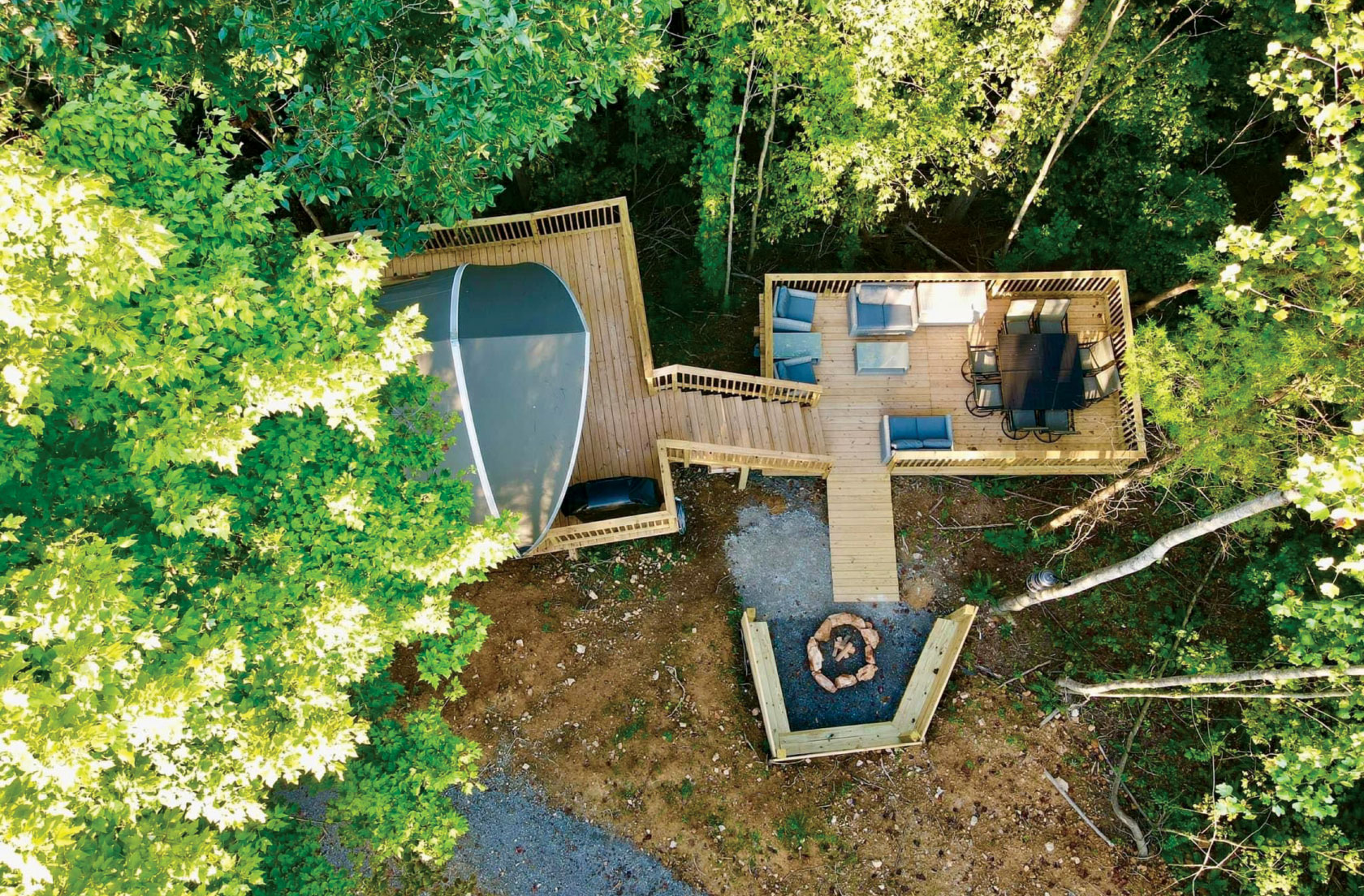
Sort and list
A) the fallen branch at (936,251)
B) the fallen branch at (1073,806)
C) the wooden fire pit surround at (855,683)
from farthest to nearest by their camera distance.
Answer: the fallen branch at (936,251), the wooden fire pit surround at (855,683), the fallen branch at (1073,806)

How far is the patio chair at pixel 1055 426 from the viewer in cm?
1368

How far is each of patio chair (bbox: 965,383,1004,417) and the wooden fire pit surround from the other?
396cm

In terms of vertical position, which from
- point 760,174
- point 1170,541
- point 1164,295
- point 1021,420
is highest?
point 760,174

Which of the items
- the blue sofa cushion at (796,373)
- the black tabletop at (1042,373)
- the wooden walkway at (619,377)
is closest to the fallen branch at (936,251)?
the black tabletop at (1042,373)

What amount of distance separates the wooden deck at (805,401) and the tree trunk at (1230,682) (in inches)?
141

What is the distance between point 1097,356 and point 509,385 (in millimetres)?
11694

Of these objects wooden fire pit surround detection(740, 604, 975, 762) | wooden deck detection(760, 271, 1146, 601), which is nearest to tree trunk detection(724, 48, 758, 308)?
wooden deck detection(760, 271, 1146, 601)

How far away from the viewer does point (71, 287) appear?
595 centimetres

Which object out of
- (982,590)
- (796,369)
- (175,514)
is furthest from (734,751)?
(175,514)

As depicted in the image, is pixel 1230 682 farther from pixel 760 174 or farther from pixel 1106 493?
pixel 760 174

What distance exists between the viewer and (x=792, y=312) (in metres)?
14.2

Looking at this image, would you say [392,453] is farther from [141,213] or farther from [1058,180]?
[1058,180]

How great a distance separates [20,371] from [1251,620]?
18.4 m

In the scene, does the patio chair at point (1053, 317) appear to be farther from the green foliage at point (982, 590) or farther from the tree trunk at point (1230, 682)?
the tree trunk at point (1230, 682)
